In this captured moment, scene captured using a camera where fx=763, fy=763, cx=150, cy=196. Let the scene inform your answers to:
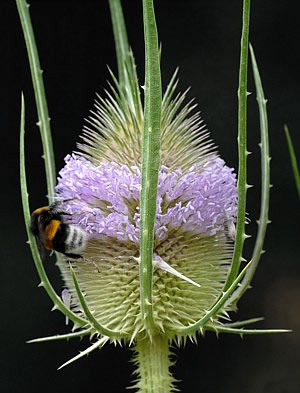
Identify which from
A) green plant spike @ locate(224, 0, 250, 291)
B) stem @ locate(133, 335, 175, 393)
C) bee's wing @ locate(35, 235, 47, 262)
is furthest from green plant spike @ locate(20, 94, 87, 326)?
green plant spike @ locate(224, 0, 250, 291)

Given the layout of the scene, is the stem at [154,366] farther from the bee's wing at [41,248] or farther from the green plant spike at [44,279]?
the bee's wing at [41,248]

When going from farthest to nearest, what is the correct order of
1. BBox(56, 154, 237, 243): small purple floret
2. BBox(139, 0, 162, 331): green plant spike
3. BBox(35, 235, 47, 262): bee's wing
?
BBox(35, 235, 47, 262): bee's wing
BBox(56, 154, 237, 243): small purple floret
BBox(139, 0, 162, 331): green plant spike

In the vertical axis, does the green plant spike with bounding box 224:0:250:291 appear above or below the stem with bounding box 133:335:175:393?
above

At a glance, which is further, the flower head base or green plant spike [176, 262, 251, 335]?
the flower head base

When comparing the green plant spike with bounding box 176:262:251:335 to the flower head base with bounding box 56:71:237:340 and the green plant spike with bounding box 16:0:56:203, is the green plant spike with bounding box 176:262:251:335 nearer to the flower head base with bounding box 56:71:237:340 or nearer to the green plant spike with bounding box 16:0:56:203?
the flower head base with bounding box 56:71:237:340

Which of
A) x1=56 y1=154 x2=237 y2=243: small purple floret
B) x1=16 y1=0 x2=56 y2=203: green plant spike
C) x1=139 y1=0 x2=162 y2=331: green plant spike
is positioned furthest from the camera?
x1=16 y1=0 x2=56 y2=203: green plant spike

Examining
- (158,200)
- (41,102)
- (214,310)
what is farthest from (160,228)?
(41,102)

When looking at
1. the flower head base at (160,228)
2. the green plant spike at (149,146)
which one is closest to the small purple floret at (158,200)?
the flower head base at (160,228)
